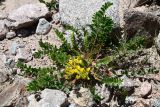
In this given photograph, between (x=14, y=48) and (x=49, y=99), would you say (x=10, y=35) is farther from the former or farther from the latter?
(x=49, y=99)

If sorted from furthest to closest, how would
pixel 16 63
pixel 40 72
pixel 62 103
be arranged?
1. pixel 16 63
2. pixel 40 72
3. pixel 62 103

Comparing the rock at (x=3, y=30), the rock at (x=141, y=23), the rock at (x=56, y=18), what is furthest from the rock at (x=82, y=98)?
the rock at (x=3, y=30)

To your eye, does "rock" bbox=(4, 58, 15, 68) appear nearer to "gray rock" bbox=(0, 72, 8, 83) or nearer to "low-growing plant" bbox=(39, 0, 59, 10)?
"gray rock" bbox=(0, 72, 8, 83)

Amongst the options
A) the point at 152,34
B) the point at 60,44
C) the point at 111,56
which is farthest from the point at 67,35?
the point at 152,34

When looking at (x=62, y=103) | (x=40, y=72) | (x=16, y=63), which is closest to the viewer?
(x=62, y=103)

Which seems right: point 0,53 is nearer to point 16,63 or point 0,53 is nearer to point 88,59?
point 16,63

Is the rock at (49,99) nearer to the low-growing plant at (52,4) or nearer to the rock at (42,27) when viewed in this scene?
the rock at (42,27)

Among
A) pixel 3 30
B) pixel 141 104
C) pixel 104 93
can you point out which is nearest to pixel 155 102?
pixel 141 104
